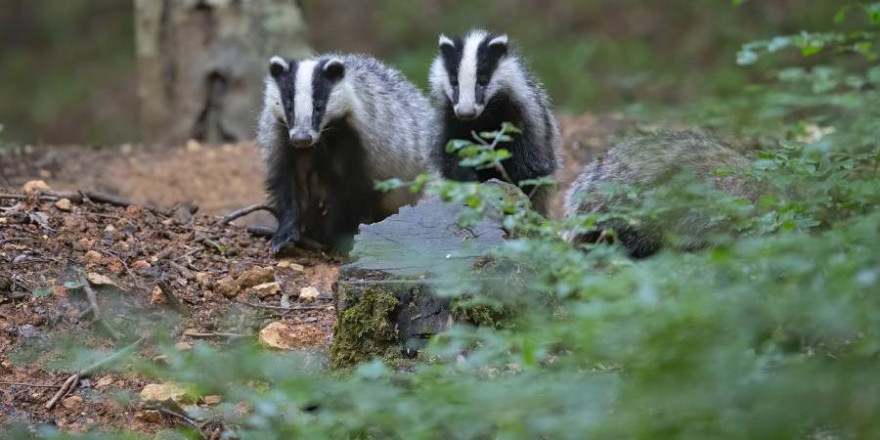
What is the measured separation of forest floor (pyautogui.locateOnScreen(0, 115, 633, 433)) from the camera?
4.41 meters

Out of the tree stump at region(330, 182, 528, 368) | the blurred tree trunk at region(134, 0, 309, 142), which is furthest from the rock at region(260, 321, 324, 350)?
the blurred tree trunk at region(134, 0, 309, 142)

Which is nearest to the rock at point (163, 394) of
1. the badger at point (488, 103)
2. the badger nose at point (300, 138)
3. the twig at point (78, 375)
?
the twig at point (78, 375)

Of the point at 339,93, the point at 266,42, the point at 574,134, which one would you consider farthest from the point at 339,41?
the point at 339,93

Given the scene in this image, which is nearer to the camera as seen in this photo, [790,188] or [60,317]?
[790,188]

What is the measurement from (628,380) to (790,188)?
2.06 metres

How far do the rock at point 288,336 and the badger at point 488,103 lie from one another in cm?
168

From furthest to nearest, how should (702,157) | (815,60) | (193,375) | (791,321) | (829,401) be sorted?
(815,60)
(702,157)
(193,375)
(791,321)
(829,401)

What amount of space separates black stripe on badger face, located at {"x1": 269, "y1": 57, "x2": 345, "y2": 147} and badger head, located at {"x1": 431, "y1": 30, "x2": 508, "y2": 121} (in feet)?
1.99

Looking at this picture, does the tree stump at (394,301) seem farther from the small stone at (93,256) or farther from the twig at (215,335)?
the small stone at (93,256)

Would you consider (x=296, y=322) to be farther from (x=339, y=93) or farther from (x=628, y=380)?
(x=628, y=380)

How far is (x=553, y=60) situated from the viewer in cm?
1450

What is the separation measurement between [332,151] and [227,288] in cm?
165

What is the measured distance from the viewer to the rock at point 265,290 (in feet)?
18.1

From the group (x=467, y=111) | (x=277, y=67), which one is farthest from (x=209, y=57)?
(x=467, y=111)
